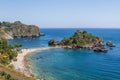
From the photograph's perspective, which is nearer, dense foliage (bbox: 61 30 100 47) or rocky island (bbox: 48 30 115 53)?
rocky island (bbox: 48 30 115 53)

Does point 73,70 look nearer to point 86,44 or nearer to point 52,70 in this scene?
point 52,70

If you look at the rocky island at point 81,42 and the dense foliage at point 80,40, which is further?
the dense foliage at point 80,40

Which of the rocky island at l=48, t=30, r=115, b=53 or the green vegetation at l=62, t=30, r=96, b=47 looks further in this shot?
the green vegetation at l=62, t=30, r=96, b=47

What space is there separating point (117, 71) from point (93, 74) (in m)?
12.3

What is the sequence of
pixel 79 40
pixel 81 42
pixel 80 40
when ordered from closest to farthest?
1. pixel 81 42
2. pixel 80 40
3. pixel 79 40

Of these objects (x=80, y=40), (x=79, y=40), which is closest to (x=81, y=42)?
(x=80, y=40)

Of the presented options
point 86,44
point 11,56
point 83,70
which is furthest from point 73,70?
point 86,44

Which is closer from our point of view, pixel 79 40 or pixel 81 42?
pixel 81 42

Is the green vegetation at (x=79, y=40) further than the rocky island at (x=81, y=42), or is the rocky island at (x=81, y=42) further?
the green vegetation at (x=79, y=40)

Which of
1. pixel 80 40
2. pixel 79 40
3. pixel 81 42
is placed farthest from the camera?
pixel 79 40

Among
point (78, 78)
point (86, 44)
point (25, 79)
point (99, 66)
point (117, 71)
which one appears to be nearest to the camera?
point (25, 79)

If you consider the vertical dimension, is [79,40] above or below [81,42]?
above

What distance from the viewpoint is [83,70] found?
99.4 metres

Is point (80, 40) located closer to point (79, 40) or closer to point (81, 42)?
point (79, 40)
